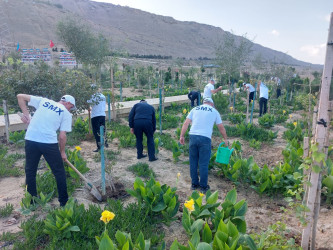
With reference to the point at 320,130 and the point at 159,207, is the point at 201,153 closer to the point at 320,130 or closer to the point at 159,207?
the point at 159,207

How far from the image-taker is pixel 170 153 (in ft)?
22.4

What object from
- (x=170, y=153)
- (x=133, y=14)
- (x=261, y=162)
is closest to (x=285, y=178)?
(x=261, y=162)

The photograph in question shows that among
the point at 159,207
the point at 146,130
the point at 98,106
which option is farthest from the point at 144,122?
the point at 159,207

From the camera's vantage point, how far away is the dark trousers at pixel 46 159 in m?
3.61

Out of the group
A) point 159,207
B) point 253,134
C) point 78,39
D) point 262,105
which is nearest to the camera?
point 159,207

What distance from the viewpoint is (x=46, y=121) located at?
3.61 metres

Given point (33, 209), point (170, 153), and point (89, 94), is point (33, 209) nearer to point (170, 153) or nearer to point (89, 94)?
point (89, 94)

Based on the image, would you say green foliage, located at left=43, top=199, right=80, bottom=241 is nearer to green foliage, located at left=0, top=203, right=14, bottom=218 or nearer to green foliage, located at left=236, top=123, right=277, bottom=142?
green foliage, located at left=0, top=203, right=14, bottom=218

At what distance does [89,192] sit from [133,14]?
420 ft

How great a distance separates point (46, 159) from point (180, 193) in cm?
223

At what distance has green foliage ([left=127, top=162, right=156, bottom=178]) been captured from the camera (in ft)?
17.4

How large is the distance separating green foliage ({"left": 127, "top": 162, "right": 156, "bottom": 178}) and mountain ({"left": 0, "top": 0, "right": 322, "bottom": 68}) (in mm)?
35563

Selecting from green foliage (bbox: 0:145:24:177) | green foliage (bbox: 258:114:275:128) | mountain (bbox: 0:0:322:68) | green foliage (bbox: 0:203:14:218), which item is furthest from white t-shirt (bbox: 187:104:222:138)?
mountain (bbox: 0:0:322:68)

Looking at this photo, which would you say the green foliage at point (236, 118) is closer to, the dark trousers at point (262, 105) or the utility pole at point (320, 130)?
the dark trousers at point (262, 105)
